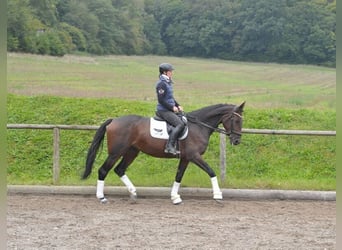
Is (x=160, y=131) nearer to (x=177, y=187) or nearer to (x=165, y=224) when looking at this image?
(x=177, y=187)

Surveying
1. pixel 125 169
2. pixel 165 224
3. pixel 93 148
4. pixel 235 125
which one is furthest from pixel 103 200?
pixel 235 125

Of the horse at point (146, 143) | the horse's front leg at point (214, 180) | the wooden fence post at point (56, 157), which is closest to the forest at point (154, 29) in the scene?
the wooden fence post at point (56, 157)

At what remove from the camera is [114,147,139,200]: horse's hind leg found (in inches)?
310

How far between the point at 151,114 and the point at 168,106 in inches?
161

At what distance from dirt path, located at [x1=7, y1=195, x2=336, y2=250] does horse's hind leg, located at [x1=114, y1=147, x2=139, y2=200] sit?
214mm

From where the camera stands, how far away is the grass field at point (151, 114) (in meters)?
9.12

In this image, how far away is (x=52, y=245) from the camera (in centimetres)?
548

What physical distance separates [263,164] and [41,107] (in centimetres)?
509

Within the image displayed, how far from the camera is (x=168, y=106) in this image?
770 cm

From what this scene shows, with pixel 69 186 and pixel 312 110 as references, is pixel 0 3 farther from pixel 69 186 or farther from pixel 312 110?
pixel 312 110

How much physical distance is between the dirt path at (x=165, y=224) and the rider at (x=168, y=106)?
947 millimetres

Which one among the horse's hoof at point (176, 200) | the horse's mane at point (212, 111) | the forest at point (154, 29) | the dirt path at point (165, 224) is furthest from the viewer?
the forest at point (154, 29)

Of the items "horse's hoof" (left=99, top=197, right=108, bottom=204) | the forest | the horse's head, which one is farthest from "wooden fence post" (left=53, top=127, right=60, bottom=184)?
the forest

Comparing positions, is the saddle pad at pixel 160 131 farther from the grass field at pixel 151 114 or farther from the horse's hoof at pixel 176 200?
the grass field at pixel 151 114
